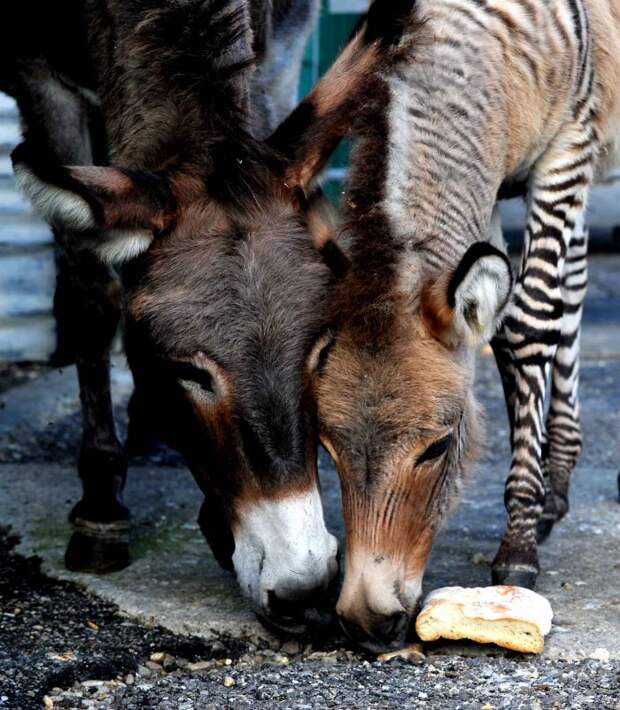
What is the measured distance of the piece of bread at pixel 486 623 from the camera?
13.9ft

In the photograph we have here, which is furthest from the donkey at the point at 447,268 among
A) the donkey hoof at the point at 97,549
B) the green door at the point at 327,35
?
the green door at the point at 327,35

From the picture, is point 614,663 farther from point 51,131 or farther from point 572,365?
point 51,131

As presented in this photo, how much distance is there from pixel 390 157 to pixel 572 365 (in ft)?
5.66

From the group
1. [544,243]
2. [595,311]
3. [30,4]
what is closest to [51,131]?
[30,4]

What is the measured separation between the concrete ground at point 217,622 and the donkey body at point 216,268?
0.26 m

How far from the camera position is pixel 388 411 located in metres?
4.13

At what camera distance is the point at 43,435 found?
23.9ft

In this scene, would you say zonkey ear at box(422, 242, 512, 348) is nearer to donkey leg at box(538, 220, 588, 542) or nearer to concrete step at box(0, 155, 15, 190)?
donkey leg at box(538, 220, 588, 542)

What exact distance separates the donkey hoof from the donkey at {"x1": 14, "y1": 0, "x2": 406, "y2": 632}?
2.63ft

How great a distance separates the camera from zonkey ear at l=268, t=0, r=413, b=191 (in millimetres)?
4375

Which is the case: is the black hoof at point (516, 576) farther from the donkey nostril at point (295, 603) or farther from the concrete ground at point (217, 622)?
the donkey nostril at point (295, 603)

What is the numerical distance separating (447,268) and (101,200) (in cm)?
118

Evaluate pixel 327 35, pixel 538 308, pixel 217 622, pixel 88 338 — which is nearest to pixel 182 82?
pixel 88 338

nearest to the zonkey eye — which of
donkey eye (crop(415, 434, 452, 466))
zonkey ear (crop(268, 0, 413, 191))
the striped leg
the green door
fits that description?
donkey eye (crop(415, 434, 452, 466))
